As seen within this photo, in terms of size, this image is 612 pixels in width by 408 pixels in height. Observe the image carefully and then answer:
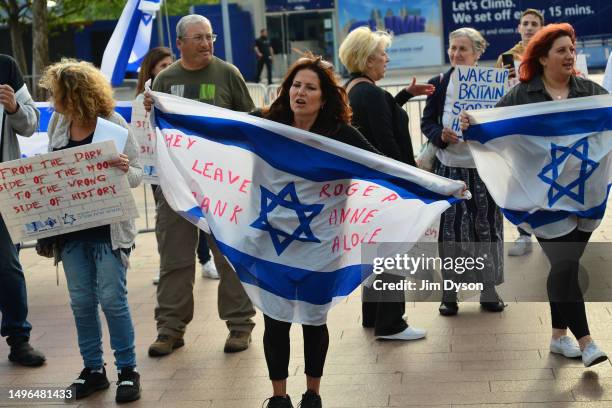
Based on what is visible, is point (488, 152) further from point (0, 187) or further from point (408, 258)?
point (0, 187)

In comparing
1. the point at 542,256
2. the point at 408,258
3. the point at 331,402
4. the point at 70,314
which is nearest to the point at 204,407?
the point at 331,402

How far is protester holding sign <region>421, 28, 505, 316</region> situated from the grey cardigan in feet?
7.78

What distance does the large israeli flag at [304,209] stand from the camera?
17.4ft

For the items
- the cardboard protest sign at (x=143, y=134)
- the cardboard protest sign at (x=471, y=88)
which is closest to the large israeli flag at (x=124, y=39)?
the cardboard protest sign at (x=143, y=134)

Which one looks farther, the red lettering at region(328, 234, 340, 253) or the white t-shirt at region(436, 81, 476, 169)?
the white t-shirt at region(436, 81, 476, 169)

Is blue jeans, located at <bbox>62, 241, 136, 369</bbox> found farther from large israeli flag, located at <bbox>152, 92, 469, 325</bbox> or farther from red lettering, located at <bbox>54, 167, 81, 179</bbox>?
large israeli flag, located at <bbox>152, 92, 469, 325</bbox>

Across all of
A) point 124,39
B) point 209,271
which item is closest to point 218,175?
point 209,271

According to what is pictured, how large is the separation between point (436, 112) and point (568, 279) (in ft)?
6.26

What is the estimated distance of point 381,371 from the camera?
623cm

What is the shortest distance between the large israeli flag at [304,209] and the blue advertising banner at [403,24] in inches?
1157

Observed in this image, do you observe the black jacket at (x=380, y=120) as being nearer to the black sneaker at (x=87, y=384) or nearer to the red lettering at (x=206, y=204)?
the red lettering at (x=206, y=204)

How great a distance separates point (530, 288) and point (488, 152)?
6.63 feet

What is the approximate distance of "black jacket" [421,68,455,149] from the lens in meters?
7.54

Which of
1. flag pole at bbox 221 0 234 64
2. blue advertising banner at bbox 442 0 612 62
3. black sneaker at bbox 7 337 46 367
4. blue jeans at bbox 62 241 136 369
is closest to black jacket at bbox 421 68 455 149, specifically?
blue jeans at bbox 62 241 136 369
